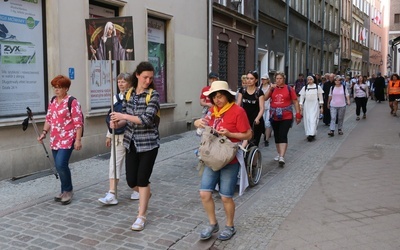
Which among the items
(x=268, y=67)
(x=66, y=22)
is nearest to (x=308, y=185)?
(x=66, y=22)

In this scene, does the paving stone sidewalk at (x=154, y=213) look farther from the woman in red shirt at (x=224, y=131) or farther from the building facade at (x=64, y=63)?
the building facade at (x=64, y=63)

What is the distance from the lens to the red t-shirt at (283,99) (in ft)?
27.2

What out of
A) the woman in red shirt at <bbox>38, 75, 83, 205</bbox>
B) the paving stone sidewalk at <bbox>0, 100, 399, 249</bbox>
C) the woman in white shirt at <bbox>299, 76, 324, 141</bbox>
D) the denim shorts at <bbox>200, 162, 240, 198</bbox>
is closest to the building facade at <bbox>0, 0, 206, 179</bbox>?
the paving stone sidewalk at <bbox>0, 100, 399, 249</bbox>

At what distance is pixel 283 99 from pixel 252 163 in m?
2.11

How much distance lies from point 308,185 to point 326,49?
30592 millimetres

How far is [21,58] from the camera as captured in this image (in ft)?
24.8

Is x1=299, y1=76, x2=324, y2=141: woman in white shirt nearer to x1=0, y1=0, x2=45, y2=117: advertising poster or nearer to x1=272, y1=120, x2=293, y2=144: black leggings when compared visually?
x1=272, y1=120, x2=293, y2=144: black leggings

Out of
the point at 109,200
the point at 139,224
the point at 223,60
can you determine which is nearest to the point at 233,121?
the point at 139,224

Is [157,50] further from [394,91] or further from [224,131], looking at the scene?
[394,91]

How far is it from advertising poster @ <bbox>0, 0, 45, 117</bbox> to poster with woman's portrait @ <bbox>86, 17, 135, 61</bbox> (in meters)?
2.04

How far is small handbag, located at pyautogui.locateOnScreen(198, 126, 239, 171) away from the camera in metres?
4.28

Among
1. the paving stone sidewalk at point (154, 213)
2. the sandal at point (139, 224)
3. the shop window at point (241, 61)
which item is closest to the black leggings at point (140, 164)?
the sandal at point (139, 224)

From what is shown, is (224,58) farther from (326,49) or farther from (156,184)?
(326,49)

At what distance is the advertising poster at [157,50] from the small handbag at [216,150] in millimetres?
7270
